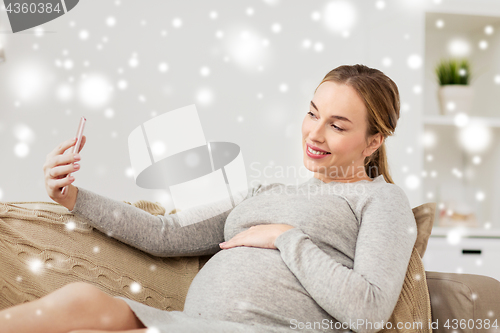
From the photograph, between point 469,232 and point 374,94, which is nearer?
point 374,94

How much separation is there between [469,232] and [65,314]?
1.65 m

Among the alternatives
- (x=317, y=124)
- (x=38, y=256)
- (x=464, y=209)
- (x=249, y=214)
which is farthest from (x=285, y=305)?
(x=464, y=209)

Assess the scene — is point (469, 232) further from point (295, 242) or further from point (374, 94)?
point (295, 242)

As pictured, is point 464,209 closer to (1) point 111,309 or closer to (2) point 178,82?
(2) point 178,82

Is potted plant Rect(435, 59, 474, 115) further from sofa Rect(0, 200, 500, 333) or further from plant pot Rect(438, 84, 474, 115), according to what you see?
sofa Rect(0, 200, 500, 333)

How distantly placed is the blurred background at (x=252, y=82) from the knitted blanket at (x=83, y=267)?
0.65 metres

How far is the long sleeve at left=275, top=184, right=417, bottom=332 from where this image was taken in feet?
2.62

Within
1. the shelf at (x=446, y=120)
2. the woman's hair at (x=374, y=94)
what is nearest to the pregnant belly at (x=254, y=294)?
the woman's hair at (x=374, y=94)

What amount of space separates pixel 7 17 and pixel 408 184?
5.58 feet

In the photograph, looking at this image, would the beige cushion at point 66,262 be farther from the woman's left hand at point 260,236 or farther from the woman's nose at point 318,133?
the woman's nose at point 318,133

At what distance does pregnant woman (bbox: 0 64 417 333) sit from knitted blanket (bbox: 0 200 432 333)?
52mm

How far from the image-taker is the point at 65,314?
2.31 feet

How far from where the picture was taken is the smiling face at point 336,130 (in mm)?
1047

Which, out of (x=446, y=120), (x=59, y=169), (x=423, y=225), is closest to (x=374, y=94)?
(x=423, y=225)
